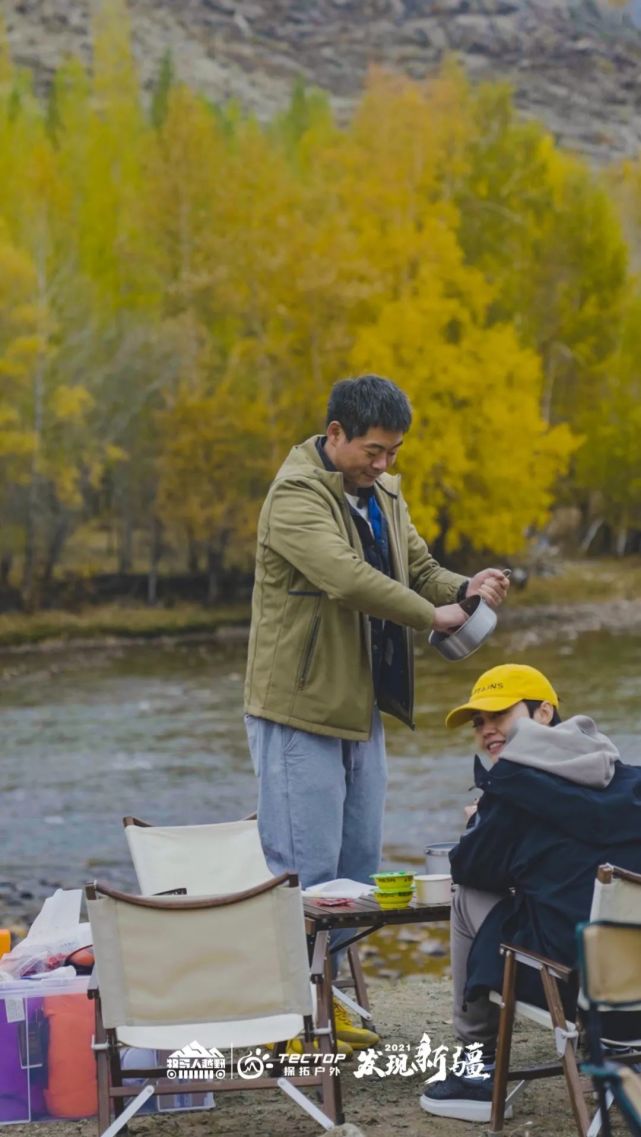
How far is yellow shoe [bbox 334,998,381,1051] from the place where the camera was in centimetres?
449

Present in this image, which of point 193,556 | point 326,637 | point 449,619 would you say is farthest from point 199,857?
point 193,556

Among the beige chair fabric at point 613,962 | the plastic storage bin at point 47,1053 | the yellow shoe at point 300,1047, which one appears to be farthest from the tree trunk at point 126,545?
the beige chair fabric at point 613,962

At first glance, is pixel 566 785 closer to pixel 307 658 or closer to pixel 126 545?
pixel 307 658

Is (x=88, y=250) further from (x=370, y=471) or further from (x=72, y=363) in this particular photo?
(x=370, y=471)

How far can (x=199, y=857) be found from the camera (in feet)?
15.1

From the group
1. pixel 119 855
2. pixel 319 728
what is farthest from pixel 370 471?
pixel 119 855

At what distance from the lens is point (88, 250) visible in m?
35.4

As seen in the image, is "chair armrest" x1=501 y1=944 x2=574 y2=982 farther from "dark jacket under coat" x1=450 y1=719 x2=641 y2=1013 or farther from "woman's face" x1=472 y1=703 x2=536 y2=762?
"woman's face" x1=472 y1=703 x2=536 y2=762

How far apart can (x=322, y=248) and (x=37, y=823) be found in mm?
17684

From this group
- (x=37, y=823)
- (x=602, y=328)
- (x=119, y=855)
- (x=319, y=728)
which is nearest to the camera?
(x=319, y=728)

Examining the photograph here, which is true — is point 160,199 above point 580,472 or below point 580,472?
above

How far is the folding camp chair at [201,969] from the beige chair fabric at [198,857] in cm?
108

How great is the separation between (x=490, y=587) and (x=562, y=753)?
94cm

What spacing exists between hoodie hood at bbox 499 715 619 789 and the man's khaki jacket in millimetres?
661
